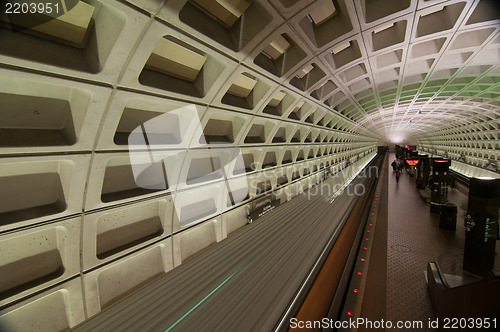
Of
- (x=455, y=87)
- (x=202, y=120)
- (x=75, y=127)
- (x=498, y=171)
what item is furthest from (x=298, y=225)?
(x=498, y=171)

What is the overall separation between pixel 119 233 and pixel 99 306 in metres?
1.25

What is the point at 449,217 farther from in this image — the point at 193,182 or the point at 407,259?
the point at 193,182

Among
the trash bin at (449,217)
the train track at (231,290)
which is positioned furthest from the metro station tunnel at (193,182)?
the trash bin at (449,217)

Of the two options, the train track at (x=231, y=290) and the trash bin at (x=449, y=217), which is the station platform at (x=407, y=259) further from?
the train track at (x=231, y=290)

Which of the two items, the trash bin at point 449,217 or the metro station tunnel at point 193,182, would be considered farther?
the trash bin at point 449,217

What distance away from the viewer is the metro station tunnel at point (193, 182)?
2734mm

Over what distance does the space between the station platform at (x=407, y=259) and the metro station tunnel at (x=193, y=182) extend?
60 mm

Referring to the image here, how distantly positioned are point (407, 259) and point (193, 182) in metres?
7.10

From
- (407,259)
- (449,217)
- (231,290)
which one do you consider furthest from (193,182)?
(449,217)

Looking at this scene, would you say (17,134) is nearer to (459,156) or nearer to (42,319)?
(42,319)

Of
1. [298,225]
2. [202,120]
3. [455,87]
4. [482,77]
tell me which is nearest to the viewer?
[202,120]

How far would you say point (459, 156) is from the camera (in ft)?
105

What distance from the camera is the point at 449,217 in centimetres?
909

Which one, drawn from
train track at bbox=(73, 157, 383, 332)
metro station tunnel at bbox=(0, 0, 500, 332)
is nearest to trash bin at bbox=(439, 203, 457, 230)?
metro station tunnel at bbox=(0, 0, 500, 332)
